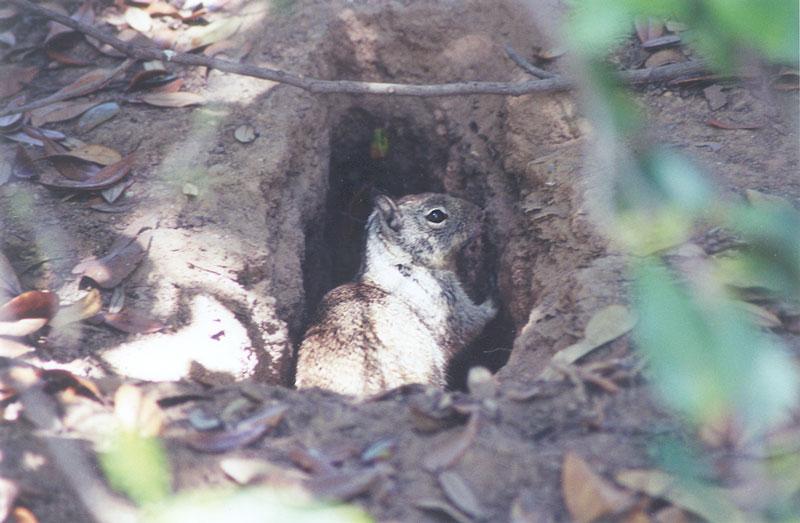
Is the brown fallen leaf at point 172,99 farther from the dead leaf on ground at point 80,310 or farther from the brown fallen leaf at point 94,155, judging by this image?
the dead leaf on ground at point 80,310

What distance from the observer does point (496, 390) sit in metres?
3.28

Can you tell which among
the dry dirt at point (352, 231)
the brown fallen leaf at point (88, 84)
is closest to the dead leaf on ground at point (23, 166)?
the dry dirt at point (352, 231)

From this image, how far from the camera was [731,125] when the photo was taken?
472 centimetres

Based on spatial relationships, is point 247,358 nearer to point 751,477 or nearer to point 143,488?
point 751,477

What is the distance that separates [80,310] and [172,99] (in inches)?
66.4

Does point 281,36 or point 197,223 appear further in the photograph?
point 281,36

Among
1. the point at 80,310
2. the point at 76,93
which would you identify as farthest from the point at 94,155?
the point at 80,310

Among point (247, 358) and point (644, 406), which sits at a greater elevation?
point (644, 406)

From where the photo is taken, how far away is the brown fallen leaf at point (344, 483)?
108 inches

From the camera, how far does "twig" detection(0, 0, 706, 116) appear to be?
479 cm

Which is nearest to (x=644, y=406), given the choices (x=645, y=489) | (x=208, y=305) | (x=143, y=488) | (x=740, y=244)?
(x=645, y=489)

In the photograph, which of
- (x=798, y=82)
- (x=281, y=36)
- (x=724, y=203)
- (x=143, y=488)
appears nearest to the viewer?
(x=143, y=488)

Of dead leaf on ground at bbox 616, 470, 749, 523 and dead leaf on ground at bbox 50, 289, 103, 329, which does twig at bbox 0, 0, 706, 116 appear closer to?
dead leaf on ground at bbox 50, 289, 103, 329

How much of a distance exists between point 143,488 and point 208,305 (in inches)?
122
